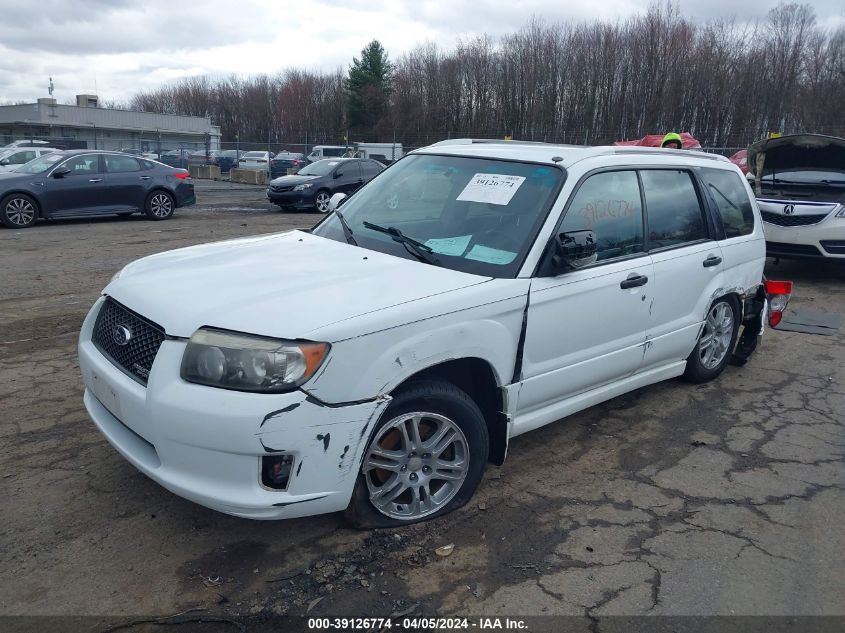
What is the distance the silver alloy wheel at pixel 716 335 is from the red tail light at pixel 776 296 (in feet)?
2.28

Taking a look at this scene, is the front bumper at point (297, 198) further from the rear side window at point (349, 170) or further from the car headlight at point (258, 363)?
the car headlight at point (258, 363)

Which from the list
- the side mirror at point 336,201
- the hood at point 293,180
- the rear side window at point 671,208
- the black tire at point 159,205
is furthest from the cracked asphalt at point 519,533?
the hood at point 293,180

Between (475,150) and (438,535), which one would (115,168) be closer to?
(475,150)

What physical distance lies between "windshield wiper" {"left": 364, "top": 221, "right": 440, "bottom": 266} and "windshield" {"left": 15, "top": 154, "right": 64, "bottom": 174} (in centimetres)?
1256

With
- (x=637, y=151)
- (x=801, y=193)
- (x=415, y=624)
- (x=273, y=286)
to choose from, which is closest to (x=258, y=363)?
(x=273, y=286)

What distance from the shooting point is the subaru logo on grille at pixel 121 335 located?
321 cm

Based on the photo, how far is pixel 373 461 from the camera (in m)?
3.16

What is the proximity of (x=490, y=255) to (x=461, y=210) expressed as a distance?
0.48 m

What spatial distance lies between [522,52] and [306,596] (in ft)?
180

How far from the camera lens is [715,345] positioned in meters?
5.47

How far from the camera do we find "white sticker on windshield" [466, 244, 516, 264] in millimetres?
3650

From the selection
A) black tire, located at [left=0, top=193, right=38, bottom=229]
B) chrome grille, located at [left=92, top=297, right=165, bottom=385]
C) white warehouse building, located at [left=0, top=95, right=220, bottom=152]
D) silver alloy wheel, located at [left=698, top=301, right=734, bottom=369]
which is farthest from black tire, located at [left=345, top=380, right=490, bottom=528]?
white warehouse building, located at [left=0, top=95, right=220, bottom=152]

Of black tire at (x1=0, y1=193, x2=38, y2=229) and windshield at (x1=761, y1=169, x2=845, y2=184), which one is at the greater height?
windshield at (x1=761, y1=169, x2=845, y2=184)

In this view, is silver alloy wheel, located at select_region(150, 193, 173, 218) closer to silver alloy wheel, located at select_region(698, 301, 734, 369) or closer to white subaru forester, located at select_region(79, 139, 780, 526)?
white subaru forester, located at select_region(79, 139, 780, 526)
